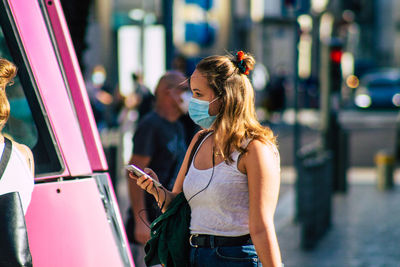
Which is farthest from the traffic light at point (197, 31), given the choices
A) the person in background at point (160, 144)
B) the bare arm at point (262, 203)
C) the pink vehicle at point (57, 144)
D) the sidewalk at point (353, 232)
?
the bare arm at point (262, 203)

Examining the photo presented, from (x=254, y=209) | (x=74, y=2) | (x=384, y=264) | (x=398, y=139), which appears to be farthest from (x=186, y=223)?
(x=398, y=139)

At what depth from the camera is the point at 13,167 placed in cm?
263

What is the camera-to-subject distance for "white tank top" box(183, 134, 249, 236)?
112 inches

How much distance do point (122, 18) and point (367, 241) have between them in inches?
872

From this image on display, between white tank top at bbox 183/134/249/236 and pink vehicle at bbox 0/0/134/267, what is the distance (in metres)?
0.39

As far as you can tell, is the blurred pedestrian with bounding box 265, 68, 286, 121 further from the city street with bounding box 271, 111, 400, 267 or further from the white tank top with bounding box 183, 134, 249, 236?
the white tank top with bounding box 183, 134, 249, 236

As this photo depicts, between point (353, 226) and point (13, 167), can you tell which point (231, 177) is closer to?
point (13, 167)

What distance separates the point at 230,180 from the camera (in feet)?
9.30

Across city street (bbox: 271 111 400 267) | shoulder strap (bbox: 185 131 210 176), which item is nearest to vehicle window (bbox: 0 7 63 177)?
shoulder strap (bbox: 185 131 210 176)

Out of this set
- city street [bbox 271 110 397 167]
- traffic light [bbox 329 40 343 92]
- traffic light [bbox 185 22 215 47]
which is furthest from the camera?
traffic light [bbox 185 22 215 47]

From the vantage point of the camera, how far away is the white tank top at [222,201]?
2836 millimetres

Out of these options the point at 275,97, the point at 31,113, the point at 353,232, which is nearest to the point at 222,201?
the point at 31,113

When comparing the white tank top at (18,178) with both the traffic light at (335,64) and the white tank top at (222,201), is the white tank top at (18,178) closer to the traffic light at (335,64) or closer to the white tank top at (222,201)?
the white tank top at (222,201)

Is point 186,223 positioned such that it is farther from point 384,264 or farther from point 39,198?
point 384,264
